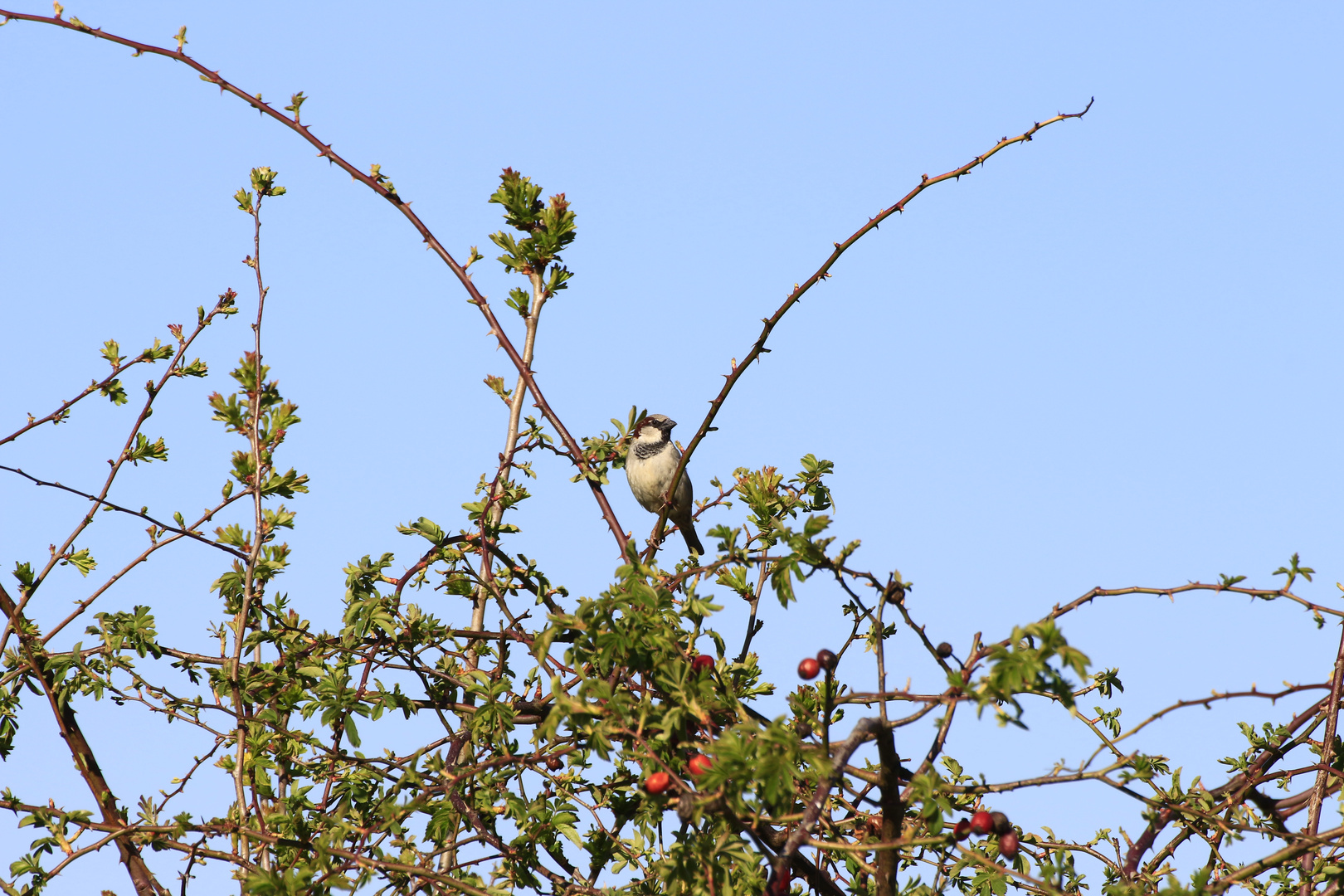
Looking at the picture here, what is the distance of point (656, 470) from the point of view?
802cm

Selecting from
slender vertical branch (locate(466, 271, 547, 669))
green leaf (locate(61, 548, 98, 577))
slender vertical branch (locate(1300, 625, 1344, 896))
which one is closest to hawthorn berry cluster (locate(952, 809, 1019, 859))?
slender vertical branch (locate(1300, 625, 1344, 896))

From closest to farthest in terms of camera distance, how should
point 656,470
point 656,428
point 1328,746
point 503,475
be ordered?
point 1328,746
point 503,475
point 656,470
point 656,428

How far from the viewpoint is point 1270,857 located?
103 inches

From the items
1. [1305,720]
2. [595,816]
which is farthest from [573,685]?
[1305,720]

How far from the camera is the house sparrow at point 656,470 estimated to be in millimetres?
8023

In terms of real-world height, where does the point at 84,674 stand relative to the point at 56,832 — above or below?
above

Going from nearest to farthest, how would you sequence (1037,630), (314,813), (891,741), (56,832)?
(1037,630)
(891,741)
(56,832)
(314,813)

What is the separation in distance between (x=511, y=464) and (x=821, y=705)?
1.25 meters

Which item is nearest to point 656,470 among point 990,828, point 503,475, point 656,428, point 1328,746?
point 656,428

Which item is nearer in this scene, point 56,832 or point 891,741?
point 891,741

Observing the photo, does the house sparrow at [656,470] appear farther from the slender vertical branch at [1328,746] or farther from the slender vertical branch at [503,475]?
the slender vertical branch at [1328,746]

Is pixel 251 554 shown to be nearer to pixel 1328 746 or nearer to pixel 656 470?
pixel 1328 746

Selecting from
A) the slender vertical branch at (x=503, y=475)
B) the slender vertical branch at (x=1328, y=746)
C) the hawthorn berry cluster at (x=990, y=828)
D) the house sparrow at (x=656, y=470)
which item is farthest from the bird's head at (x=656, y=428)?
the hawthorn berry cluster at (x=990, y=828)

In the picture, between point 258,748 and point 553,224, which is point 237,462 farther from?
point 553,224
